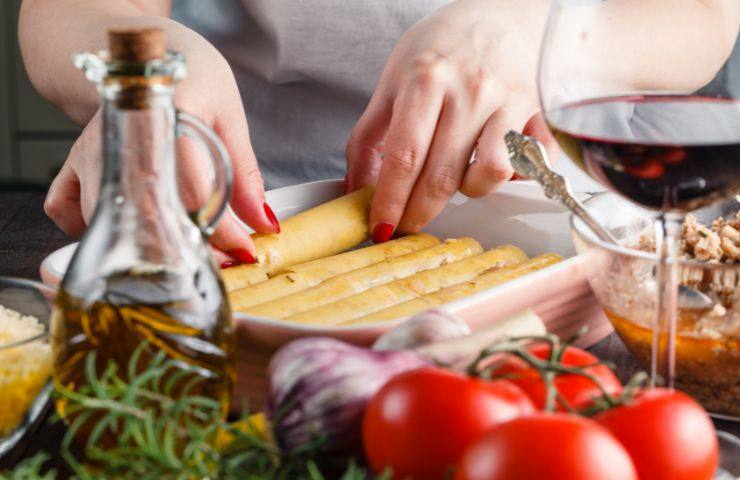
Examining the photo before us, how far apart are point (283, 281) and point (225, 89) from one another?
216 mm

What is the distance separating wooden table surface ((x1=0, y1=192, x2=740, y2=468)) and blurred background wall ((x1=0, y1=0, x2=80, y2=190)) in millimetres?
1878

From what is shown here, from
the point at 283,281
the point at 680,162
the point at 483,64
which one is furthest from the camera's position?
the point at 483,64

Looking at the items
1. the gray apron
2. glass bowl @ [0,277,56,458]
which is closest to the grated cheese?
glass bowl @ [0,277,56,458]

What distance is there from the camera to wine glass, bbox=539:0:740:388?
0.70 meters

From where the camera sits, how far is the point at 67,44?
124 cm

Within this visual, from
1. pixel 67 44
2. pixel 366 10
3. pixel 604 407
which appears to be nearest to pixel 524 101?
pixel 366 10

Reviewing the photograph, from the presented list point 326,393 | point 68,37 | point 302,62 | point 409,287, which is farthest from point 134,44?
point 302,62

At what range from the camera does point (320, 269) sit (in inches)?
40.5

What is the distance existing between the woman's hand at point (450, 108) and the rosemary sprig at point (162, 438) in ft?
1.85

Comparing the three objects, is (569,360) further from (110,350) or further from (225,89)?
(225,89)

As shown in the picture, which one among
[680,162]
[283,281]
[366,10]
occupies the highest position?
[680,162]

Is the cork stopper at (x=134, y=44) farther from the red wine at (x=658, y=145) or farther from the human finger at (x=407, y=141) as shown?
the human finger at (x=407, y=141)

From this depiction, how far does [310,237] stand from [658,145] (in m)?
0.52

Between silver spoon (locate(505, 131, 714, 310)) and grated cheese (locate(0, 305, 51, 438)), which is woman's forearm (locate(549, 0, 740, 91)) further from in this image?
grated cheese (locate(0, 305, 51, 438))
